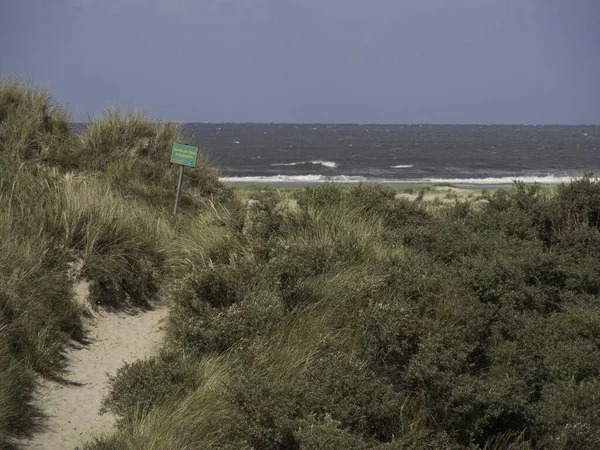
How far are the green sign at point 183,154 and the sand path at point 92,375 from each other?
2.90m

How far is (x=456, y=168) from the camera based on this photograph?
5044 cm

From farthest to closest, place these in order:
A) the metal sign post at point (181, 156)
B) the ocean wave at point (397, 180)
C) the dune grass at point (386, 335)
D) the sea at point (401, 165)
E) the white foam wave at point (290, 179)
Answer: the sea at point (401, 165)
the ocean wave at point (397, 180)
the white foam wave at point (290, 179)
the metal sign post at point (181, 156)
the dune grass at point (386, 335)

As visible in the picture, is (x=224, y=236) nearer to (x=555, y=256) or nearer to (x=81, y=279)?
(x=81, y=279)

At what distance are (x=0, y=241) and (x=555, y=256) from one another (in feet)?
16.5

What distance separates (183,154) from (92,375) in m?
4.42

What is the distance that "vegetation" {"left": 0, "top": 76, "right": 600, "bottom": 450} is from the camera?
4.80 metres

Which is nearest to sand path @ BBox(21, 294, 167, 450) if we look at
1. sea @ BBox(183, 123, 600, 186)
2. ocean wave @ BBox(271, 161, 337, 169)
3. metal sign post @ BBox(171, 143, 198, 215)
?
metal sign post @ BBox(171, 143, 198, 215)

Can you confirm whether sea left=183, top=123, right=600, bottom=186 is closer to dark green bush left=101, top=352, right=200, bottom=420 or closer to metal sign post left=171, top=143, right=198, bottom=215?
metal sign post left=171, top=143, right=198, bottom=215

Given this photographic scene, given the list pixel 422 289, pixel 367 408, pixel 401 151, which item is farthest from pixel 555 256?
pixel 401 151

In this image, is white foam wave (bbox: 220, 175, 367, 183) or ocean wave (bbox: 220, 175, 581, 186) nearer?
white foam wave (bbox: 220, 175, 367, 183)

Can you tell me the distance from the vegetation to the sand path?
0.16 metres

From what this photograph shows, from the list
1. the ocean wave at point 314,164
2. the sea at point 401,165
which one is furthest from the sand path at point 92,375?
the ocean wave at point 314,164

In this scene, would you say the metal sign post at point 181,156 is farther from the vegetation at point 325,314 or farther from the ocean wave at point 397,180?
the ocean wave at point 397,180

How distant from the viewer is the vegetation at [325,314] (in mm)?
4797
